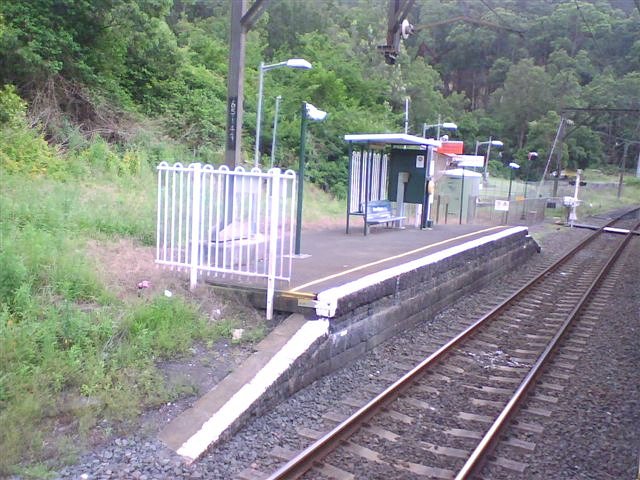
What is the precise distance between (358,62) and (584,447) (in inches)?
1621

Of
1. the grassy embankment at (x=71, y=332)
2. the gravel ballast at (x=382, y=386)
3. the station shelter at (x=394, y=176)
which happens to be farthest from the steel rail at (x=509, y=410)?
the station shelter at (x=394, y=176)

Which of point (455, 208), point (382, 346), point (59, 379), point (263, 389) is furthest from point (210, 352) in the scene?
point (455, 208)

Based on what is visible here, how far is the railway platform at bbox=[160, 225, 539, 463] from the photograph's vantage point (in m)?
5.41

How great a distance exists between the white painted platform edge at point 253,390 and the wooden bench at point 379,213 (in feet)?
24.5

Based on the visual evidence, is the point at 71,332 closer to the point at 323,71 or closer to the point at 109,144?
the point at 109,144

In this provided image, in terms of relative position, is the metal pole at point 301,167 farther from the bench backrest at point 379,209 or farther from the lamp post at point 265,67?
the bench backrest at point 379,209

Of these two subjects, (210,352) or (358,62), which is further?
(358,62)

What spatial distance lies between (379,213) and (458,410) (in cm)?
853

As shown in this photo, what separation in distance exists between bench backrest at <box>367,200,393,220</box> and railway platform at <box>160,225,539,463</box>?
81 centimetres

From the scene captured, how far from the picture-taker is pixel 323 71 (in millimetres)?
33031

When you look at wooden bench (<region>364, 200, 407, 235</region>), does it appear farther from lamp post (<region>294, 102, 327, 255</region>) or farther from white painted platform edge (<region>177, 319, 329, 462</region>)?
white painted platform edge (<region>177, 319, 329, 462</region>)

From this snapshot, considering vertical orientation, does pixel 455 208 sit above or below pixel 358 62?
below

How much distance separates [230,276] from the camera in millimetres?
7938

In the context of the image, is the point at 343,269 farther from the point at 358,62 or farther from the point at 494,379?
the point at 358,62
